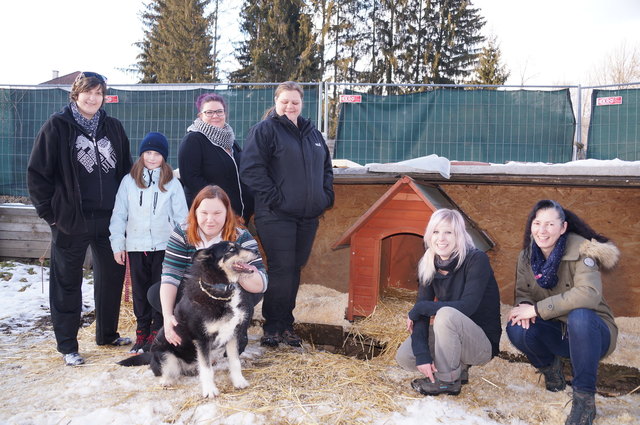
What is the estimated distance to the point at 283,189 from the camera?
10.9ft

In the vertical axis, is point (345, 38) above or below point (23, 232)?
above

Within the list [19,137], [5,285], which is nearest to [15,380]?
[5,285]

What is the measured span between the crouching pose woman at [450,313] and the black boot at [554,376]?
1.18 ft

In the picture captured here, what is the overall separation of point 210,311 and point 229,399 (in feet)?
1.63

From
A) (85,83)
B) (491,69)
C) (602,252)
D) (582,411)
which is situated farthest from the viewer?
(491,69)

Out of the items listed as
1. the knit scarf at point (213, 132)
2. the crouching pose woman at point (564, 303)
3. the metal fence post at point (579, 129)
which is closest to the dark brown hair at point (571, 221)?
the crouching pose woman at point (564, 303)

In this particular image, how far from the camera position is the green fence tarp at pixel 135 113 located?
7500 millimetres

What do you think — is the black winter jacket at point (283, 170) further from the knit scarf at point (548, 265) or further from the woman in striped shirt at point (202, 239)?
the knit scarf at point (548, 265)

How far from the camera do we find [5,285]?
17.6 ft

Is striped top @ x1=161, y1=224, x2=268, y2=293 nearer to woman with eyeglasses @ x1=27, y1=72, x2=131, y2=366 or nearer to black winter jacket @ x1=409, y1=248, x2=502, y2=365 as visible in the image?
woman with eyeglasses @ x1=27, y1=72, x2=131, y2=366

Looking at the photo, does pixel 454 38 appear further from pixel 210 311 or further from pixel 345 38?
pixel 210 311

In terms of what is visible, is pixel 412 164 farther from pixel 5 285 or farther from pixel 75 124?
pixel 5 285

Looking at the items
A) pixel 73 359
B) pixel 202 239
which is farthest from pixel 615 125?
pixel 73 359

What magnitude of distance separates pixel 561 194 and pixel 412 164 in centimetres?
149
